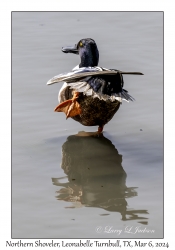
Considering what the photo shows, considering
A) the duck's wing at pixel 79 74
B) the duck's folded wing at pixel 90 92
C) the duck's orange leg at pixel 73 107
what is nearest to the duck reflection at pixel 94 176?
the duck's orange leg at pixel 73 107

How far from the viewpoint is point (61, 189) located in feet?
22.4

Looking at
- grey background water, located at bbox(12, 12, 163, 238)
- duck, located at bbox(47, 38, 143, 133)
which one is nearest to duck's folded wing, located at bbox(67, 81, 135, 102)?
duck, located at bbox(47, 38, 143, 133)

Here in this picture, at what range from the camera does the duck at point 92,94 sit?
7.53 m

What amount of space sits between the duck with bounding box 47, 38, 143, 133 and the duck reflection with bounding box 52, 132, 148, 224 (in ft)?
1.01

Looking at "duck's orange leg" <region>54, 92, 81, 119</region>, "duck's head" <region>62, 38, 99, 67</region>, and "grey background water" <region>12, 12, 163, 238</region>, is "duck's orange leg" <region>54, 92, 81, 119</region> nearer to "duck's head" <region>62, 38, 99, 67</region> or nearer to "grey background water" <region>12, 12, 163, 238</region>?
"grey background water" <region>12, 12, 163, 238</region>

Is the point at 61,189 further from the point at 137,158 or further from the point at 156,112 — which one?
the point at 156,112

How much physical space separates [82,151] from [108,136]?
21.5 inches

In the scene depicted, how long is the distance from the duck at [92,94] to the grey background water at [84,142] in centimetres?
37

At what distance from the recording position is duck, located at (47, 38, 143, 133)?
7.53 m

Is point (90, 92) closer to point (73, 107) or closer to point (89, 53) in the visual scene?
point (73, 107)

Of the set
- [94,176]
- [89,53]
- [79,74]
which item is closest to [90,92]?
[79,74]

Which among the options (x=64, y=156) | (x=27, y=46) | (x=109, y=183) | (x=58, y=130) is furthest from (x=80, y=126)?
(x=27, y=46)

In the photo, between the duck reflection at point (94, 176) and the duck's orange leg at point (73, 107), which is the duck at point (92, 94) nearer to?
the duck's orange leg at point (73, 107)

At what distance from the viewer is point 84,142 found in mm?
8148
